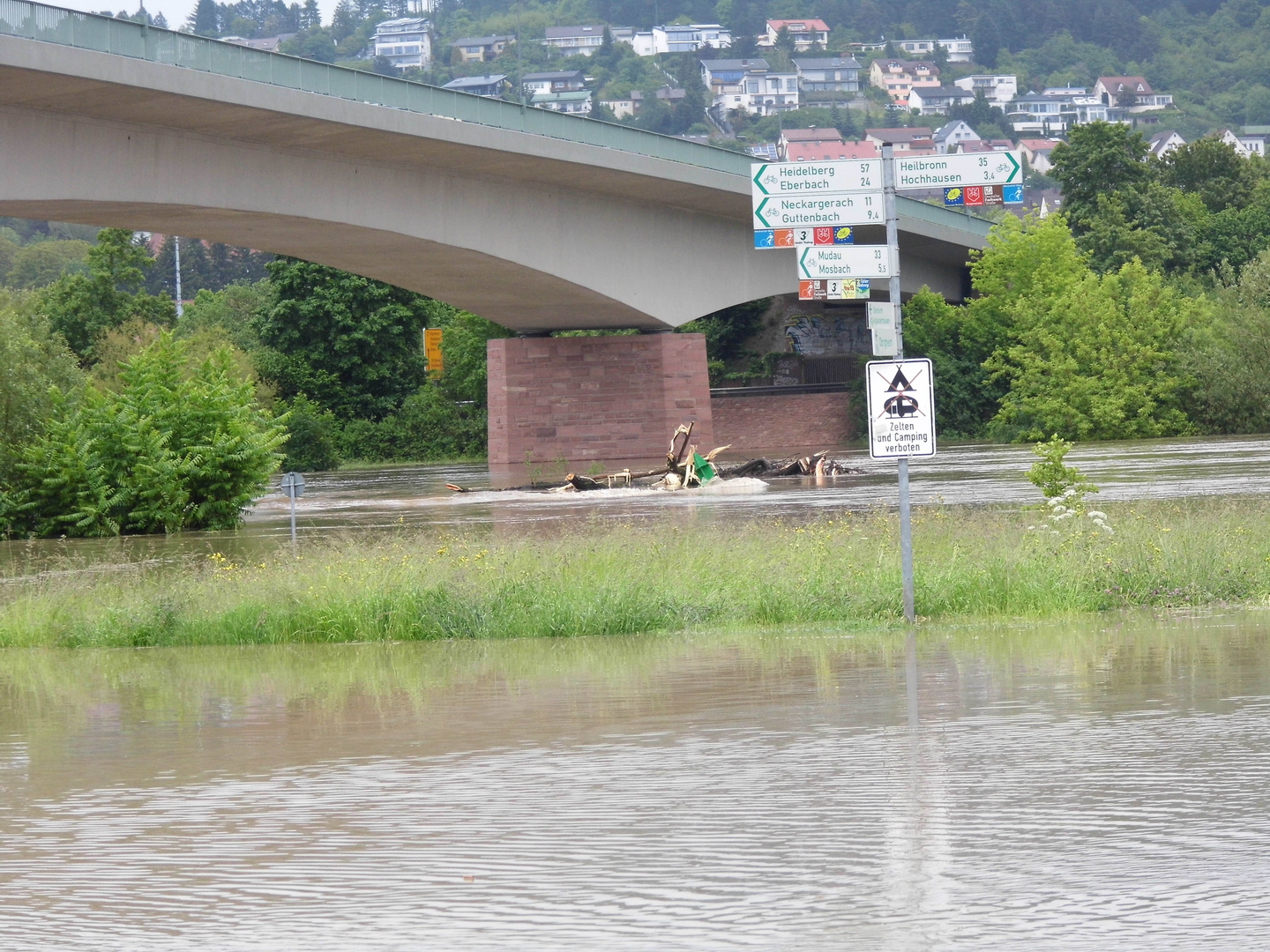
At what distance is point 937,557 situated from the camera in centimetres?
1539

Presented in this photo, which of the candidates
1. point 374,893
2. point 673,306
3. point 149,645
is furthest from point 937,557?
point 673,306

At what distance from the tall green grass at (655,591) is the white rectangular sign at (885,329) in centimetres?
212

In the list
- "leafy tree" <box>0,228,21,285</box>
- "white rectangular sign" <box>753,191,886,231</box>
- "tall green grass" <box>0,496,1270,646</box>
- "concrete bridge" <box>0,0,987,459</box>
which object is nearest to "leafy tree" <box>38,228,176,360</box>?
"concrete bridge" <box>0,0,987,459</box>

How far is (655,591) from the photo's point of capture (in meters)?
14.1

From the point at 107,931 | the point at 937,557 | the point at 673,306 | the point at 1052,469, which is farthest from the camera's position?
the point at 673,306

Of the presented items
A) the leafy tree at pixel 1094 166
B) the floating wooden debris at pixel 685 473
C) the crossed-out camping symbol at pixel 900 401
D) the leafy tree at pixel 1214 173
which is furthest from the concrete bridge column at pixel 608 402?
the leafy tree at pixel 1214 173

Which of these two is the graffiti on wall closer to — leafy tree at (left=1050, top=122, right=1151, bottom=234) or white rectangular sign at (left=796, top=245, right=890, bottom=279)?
leafy tree at (left=1050, top=122, right=1151, bottom=234)

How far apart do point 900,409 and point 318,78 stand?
825 inches

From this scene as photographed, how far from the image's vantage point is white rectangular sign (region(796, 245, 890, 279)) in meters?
13.3

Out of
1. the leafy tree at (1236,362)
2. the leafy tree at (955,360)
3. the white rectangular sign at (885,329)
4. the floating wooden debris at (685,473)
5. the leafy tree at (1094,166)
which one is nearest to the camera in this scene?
the white rectangular sign at (885,329)

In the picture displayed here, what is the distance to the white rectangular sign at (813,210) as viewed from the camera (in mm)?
13508

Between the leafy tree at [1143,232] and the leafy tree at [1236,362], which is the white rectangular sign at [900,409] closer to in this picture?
the leafy tree at [1236,362]

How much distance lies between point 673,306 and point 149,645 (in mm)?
31868

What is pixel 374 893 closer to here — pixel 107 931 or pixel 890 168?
pixel 107 931
